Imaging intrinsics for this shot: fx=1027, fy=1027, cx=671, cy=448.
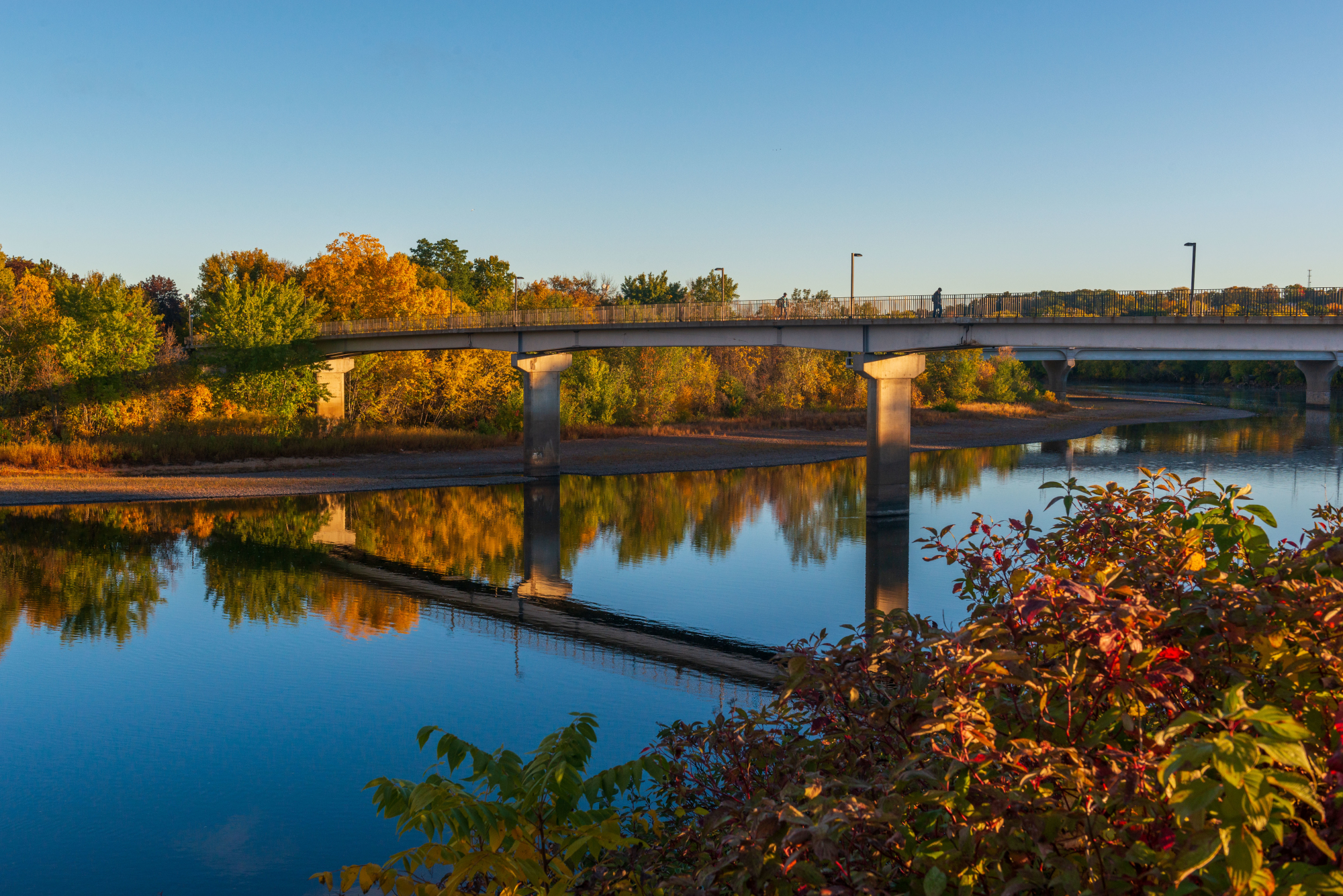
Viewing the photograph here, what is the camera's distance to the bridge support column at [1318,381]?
324 feet

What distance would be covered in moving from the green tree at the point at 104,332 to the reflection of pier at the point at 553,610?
2704 cm

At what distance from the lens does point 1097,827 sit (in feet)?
10.0

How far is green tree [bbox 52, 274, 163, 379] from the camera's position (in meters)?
51.5

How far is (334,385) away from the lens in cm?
6219

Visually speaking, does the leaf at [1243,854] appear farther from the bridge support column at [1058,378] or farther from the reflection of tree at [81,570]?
the bridge support column at [1058,378]

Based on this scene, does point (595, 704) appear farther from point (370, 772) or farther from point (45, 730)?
point (45, 730)

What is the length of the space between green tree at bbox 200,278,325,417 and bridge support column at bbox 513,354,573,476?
1627 centimetres

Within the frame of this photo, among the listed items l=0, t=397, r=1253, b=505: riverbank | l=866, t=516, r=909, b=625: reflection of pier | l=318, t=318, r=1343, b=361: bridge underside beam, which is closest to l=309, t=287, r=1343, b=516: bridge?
l=318, t=318, r=1343, b=361: bridge underside beam

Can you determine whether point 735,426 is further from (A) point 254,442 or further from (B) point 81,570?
(B) point 81,570

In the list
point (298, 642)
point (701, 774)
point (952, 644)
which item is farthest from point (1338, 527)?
point (298, 642)

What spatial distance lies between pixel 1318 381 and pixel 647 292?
67263 millimetres

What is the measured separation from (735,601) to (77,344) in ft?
142

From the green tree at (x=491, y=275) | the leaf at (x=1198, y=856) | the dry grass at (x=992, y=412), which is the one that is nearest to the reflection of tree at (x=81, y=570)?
the leaf at (x=1198, y=856)

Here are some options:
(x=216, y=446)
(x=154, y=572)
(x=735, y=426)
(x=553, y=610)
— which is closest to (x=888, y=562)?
(x=553, y=610)
